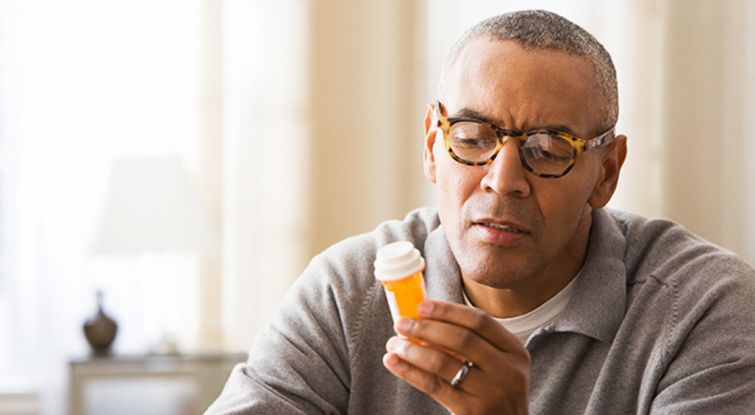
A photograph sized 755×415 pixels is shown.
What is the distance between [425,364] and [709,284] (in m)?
0.57

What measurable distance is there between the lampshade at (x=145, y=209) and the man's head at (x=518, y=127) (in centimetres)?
170

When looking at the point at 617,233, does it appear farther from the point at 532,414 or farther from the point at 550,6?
the point at 550,6

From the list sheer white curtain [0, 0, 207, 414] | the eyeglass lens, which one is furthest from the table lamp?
the eyeglass lens

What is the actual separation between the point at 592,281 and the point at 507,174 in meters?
0.27

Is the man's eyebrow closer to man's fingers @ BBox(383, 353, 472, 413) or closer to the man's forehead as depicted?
the man's forehead

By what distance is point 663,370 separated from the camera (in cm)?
165

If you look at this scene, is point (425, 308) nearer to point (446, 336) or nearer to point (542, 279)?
point (446, 336)

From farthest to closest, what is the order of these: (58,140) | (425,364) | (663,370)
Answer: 1. (58,140)
2. (663,370)
3. (425,364)

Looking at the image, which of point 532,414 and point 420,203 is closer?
point 532,414

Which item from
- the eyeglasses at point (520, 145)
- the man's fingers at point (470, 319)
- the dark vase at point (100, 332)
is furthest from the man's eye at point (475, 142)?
the dark vase at point (100, 332)

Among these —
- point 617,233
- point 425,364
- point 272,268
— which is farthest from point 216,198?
point 425,364

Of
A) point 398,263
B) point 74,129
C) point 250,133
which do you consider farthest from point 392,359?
point 74,129

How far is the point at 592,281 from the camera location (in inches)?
69.2

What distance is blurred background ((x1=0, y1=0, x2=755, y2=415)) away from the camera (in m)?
3.68
